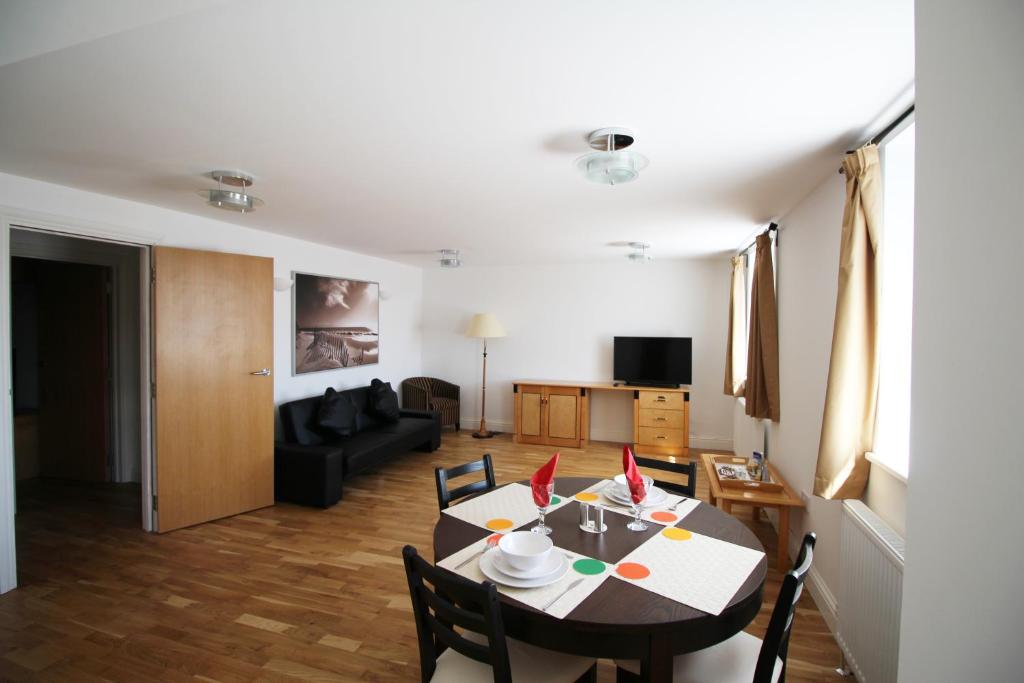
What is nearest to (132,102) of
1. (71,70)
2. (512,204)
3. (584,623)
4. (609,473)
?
(71,70)

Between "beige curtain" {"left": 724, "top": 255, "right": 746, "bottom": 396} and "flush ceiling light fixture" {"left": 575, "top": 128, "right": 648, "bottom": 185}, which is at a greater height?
"flush ceiling light fixture" {"left": 575, "top": 128, "right": 648, "bottom": 185}

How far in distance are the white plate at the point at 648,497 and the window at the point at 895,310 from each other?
0.92 m

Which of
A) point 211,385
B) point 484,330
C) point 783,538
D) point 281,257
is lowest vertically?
point 783,538

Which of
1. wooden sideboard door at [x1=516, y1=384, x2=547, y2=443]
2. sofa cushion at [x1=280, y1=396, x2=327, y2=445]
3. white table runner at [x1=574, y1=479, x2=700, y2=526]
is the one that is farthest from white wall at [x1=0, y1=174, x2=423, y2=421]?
white table runner at [x1=574, y1=479, x2=700, y2=526]

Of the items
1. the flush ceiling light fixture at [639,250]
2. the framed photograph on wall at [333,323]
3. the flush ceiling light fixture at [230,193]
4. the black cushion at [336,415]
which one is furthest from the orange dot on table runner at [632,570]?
the framed photograph on wall at [333,323]

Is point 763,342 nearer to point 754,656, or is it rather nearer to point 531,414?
point 754,656

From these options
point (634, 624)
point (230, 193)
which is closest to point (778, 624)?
point (634, 624)

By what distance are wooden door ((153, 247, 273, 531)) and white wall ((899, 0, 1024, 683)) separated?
4101mm

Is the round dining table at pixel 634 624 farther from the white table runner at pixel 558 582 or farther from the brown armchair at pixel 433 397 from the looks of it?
the brown armchair at pixel 433 397

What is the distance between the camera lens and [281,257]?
4.49m

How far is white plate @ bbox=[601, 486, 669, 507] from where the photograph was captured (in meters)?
2.00

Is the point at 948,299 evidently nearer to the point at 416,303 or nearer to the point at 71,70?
the point at 71,70

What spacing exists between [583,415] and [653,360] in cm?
116

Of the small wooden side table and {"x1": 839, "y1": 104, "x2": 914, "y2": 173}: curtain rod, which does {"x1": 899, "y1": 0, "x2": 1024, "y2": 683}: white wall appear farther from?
the small wooden side table
